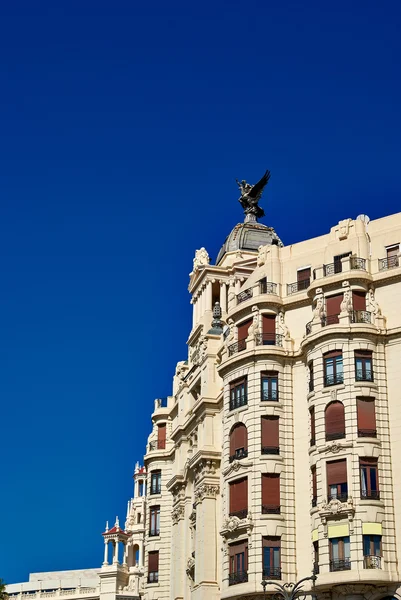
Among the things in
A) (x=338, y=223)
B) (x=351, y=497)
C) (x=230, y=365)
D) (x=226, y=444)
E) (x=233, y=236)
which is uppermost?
(x=233, y=236)

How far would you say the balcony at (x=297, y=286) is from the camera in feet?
205

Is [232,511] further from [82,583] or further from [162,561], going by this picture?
[82,583]

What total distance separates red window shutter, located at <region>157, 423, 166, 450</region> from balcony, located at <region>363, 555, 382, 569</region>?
3446cm

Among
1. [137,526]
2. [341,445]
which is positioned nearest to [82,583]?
[137,526]

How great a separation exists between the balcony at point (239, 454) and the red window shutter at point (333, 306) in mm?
9181

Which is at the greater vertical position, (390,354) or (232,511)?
(390,354)

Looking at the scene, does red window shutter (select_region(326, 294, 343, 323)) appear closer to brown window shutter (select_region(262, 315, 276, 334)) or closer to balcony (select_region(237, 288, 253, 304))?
brown window shutter (select_region(262, 315, 276, 334))

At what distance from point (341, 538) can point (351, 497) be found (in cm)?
216

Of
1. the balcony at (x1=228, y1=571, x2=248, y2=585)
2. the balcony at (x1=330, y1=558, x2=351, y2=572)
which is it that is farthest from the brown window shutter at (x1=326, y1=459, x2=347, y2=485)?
the balcony at (x1=228, y1=571, x2=248, y2=585)

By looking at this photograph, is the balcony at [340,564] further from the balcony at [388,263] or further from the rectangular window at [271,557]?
the balcony at [388,263]

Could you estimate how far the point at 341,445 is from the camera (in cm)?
5422

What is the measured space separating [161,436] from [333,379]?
3130cm

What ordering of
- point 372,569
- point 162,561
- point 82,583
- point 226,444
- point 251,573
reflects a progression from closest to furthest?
point 372,569 → point 251,573 → point 226,444 → point 162,561 → point 82,583

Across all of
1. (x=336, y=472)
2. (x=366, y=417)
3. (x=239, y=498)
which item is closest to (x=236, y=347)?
(x=239, y=498)
